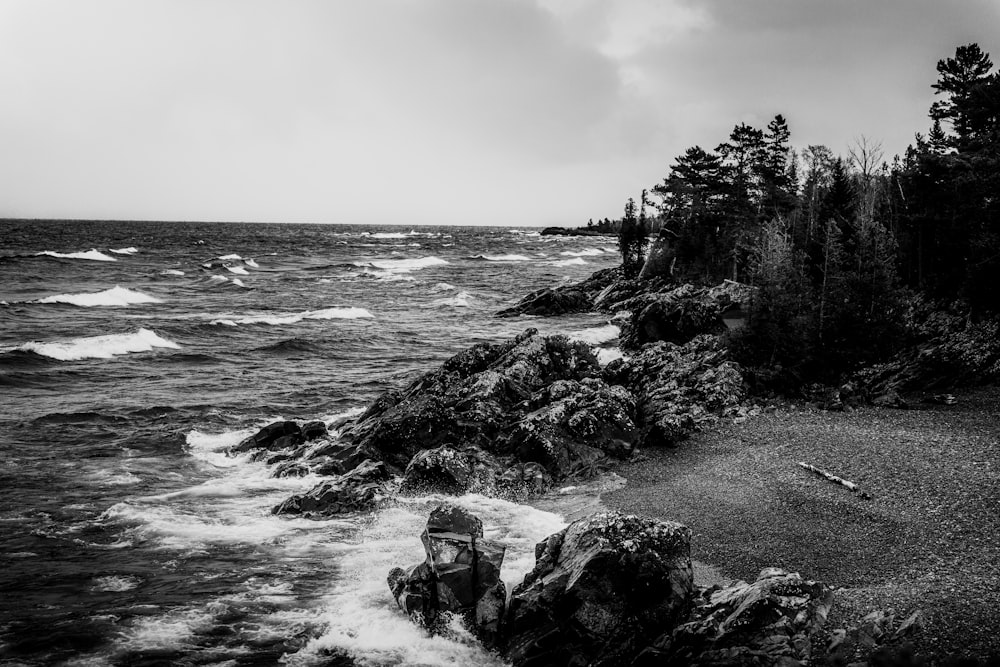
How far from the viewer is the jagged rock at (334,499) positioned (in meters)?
17.6

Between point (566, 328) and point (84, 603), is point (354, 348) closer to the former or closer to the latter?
point (566, 328)

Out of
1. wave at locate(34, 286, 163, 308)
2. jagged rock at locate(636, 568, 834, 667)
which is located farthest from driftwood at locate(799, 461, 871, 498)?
wave at locate(34, 286, 163, 308)

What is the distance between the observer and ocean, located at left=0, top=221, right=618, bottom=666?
39.3 feet

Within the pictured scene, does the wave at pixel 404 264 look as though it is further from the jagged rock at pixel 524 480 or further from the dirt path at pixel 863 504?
the dirt path at pixel 863 504

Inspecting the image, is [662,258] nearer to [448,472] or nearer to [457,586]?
[448,472]

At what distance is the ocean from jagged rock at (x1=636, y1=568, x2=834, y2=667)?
11.2 feet

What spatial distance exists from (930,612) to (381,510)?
13.1 metres

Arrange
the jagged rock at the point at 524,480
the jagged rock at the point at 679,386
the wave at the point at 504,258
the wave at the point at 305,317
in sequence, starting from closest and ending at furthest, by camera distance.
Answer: the jagged rock at the point at 524,480, the jagged rock at the point at 679,386, the wave at the point at 305,317, the wave at the point at 504,258

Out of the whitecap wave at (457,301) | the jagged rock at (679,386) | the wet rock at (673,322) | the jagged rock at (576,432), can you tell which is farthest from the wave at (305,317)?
the jagged rock at (576,432)

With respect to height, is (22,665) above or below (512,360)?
below

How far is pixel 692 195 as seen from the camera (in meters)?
61.7

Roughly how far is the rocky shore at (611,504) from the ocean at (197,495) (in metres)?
1.00

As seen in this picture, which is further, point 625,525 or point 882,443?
point 882,443

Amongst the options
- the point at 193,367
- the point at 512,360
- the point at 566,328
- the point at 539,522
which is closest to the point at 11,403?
the point at 193,367
